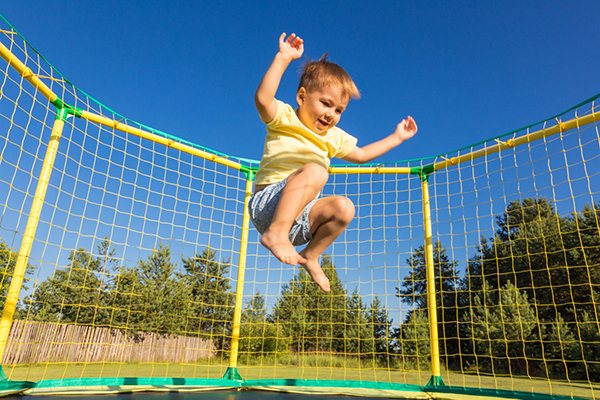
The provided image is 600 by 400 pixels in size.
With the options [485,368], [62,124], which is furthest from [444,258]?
[62,124]

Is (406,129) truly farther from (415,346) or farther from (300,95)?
(415,346)

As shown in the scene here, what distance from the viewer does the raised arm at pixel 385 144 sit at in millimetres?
2289

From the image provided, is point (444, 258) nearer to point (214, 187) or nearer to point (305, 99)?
point (214, 187)

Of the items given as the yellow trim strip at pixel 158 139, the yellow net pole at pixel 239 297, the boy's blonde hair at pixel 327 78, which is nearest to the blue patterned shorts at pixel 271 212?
the boy's blonde hair at pixel 327 78

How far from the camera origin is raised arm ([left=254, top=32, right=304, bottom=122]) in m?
1.68

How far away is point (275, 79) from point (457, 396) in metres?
3.16

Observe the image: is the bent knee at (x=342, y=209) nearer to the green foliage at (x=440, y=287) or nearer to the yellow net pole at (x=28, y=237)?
the green foliage at (x=440, y=287)

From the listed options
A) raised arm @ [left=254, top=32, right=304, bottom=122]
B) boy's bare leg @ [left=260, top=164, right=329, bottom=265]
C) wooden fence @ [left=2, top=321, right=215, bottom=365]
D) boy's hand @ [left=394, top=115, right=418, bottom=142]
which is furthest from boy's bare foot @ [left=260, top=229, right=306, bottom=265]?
wooden fence @ [left=2, top=321, right=215, bottom=365]

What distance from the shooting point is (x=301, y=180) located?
1.54 metres

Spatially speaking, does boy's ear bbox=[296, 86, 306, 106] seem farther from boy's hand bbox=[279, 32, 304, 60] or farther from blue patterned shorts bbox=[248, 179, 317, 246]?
blue patterned shorts bbox=[248, 179, 317, 246]

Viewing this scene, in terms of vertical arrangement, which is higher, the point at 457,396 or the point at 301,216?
the point at 301,216

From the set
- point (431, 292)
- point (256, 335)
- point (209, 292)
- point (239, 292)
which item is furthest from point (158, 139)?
point (209, 292)

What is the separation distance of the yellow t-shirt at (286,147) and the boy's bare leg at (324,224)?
0.71 feet

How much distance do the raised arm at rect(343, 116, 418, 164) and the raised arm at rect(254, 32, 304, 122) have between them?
26.4 inches
